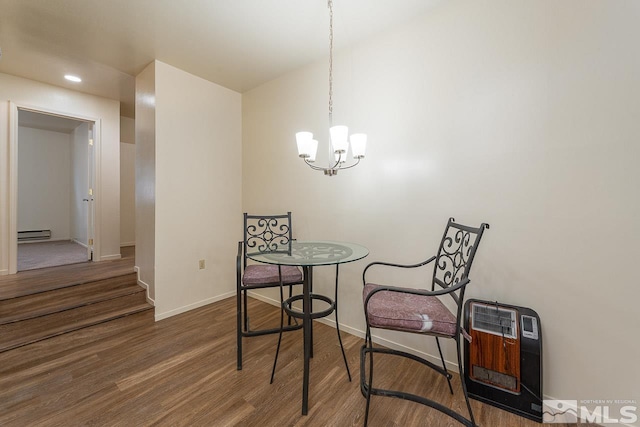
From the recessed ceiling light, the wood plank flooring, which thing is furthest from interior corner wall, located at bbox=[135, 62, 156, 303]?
the recessed ceiling light

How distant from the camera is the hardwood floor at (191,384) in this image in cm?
144

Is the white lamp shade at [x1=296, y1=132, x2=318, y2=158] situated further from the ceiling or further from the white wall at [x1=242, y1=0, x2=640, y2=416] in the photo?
the ceiling

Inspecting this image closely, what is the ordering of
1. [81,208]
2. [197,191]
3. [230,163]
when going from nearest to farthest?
[197,191]
[230,163]
[81,208]

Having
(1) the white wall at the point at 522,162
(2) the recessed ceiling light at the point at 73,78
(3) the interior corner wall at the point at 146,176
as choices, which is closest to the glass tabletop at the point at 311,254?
(1) the white wall at the point at 522,162

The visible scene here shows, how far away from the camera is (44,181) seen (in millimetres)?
5426

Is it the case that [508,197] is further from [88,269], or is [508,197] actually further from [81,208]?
[81,208]

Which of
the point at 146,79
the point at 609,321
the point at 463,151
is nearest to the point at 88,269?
the point at 146,79

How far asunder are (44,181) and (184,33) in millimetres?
5788

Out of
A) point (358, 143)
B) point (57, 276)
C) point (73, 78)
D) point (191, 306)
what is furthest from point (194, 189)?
point (358, 143)

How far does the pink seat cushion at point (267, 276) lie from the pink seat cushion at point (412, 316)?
74cm

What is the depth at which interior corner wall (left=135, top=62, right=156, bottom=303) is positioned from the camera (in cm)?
265

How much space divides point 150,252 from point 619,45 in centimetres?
388

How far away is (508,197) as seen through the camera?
5.35 ft

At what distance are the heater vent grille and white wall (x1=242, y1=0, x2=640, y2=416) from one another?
0.43 feet
